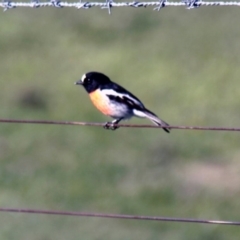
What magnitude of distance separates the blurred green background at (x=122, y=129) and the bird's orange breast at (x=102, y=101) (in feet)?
9.09

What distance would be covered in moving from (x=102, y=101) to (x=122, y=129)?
639cm

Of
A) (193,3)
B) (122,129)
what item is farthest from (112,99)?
(122,129)

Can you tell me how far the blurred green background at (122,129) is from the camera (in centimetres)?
1180

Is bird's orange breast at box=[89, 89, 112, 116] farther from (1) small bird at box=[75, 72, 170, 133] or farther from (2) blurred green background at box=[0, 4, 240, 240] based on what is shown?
(2) blurred green background at box=[0, 4, 240, 240]

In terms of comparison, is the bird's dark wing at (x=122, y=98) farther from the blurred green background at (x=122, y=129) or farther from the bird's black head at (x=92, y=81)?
the blurred green background at (x=122, y=129)

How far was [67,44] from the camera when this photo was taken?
735 inches

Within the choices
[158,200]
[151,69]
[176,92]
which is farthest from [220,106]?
[158,200]

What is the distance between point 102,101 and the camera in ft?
27.2

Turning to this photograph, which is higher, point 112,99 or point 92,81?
point 92,81

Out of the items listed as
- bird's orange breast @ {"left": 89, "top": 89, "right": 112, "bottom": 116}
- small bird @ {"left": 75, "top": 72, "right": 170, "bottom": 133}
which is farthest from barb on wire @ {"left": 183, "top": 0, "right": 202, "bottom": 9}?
bird's orange breast @ {"left": 89, "top": 89, "right": 112, "bottom": 116}

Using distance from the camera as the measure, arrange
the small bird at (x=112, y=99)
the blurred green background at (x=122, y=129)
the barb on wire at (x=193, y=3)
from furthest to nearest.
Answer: the blurred green background at (x=122, y=129) < the small bird at (x=112, y=99) < the barb on wire at (x=193, y=3)

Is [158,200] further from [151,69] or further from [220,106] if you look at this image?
[151,69]

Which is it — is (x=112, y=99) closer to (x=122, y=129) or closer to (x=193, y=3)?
(x=193, y=3)

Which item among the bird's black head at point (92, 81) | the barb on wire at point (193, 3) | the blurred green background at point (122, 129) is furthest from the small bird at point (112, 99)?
the blurred green background at point (122, 129)
